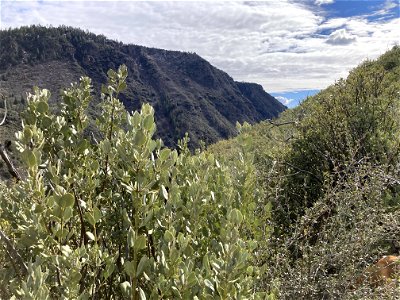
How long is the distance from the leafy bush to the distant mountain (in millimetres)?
129910

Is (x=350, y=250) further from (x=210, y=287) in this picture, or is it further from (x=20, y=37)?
(x=20, y=37)

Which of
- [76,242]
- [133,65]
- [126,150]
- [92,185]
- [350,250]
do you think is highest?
[133,65]

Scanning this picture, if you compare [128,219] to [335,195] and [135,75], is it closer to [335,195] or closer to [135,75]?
[335,195]

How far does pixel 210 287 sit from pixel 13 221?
103 centimetres

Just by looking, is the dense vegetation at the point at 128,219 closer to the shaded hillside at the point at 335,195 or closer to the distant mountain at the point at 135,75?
the shaded hillside at the point at 335,195

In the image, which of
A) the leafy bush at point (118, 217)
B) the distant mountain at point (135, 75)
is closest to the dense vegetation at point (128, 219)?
the leafy bush at point (118, 217)

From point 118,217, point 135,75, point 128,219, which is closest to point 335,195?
point 118,217

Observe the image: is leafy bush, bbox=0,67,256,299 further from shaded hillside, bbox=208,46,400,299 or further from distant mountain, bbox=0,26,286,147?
distant mountain, bbox=0,26,286,147

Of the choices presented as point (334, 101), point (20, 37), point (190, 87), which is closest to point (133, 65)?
point (190, 87)

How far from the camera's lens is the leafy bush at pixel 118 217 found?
136 centimetres

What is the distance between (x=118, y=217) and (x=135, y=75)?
178 meters

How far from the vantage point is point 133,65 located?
17600 centimetres

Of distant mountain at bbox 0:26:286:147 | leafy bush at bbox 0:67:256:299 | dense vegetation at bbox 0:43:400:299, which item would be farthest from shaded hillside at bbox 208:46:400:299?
distant mountain at bbox 0:26:286:147

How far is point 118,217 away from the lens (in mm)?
1936
